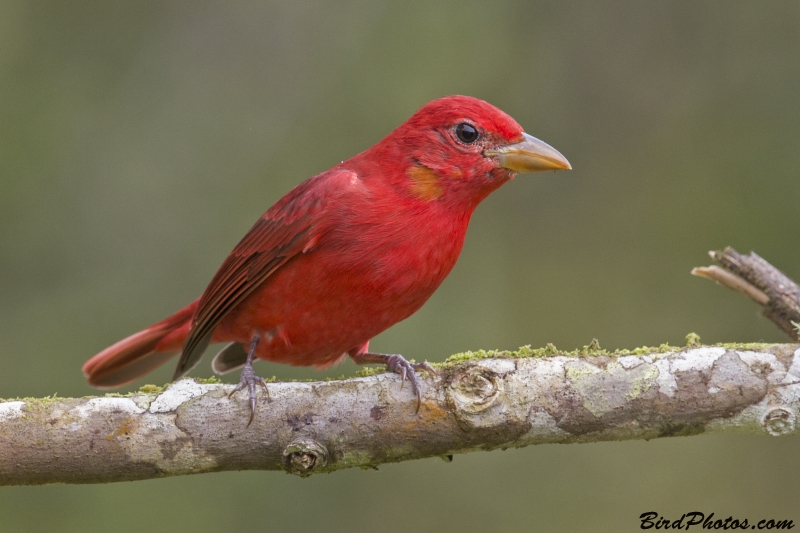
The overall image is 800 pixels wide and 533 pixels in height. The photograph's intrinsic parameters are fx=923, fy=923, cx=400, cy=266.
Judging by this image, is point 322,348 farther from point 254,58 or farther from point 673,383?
point 254,58

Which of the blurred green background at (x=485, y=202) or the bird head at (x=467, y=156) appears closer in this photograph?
the bird head at (x=467, y=156)

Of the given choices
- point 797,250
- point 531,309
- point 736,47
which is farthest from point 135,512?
point 736,47

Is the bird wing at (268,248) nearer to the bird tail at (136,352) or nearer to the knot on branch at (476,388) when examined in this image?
the bird tail at (136,352)

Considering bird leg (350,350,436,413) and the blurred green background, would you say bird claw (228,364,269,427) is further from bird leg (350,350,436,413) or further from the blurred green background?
the blurred green background

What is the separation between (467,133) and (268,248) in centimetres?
91

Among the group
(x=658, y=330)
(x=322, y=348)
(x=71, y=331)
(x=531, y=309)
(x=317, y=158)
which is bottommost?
(x=322, y=348)

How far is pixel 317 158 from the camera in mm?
6223

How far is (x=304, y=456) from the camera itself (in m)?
2.93

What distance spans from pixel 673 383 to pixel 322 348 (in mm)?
1437

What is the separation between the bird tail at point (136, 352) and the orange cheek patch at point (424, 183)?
4.29 ft

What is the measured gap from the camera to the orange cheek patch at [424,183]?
141 inches

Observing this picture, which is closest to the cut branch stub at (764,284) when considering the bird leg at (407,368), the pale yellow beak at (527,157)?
the pale yellow beak at (527,157)

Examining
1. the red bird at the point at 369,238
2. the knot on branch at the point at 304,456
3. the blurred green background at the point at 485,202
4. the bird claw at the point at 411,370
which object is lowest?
the knot on branch at the point at 304,456

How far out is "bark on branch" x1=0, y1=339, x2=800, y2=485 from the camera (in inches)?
112
